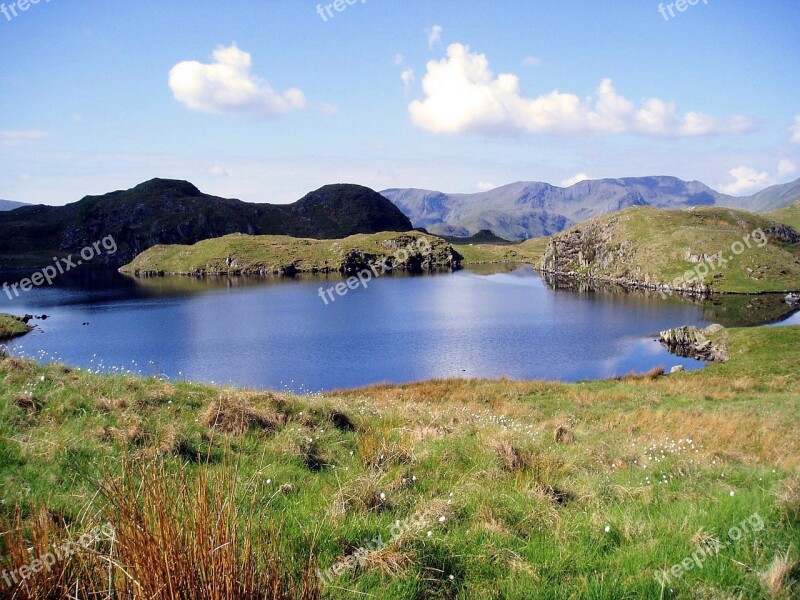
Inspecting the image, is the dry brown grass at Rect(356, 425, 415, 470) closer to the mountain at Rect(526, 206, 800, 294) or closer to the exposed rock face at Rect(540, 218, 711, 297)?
the exposed rock face at Rect(540, 218, 711, 297)

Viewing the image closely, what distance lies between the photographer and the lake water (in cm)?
4962

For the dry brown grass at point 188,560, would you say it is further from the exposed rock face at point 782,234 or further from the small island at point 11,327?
the exposed rock face at point 782,234

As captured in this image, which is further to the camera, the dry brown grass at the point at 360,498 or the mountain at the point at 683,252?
the mountain at the point at 683,252

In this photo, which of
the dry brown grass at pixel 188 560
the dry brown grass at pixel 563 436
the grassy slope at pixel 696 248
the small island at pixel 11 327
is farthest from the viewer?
the grassy slope at pixel 696 248

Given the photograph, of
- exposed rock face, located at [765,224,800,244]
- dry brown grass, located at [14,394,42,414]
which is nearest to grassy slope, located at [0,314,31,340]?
dry brown grass, located at [14,394,42,414]

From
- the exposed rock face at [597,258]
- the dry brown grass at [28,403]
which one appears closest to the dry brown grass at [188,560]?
the dry brown grass at [28,403]

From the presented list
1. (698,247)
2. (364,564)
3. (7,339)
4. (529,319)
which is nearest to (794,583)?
(364,564)

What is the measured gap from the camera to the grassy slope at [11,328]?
219 feet

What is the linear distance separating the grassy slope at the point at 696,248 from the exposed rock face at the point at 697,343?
2404 inches

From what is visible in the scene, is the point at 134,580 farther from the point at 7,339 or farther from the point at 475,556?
the point at 7,339

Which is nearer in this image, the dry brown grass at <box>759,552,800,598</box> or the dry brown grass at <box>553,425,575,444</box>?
the dry brown grass at <box>759,552,800,598</box>

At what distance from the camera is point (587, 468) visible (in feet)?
34.0

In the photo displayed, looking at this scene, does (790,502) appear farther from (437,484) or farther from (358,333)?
(358,333)

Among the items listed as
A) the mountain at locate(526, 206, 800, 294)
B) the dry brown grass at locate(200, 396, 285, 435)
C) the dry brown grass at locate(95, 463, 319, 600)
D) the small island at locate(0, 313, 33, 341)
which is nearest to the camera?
Result: the dry brown grass at locate(95, 463, 319, 600)
